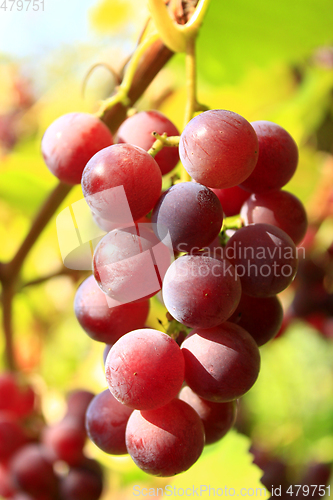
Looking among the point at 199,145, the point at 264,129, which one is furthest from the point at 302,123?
the point at 199,145

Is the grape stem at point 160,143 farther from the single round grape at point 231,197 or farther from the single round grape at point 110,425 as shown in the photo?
the single round grape at point 110,425

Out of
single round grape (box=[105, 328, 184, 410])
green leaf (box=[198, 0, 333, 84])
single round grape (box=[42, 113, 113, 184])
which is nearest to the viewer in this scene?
single round grape (box=[105, 328, 184, 410])

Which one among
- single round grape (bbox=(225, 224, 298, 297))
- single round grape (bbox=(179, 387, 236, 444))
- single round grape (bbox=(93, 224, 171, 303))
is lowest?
single round grape (bbox=(179, 387, 236, 444))

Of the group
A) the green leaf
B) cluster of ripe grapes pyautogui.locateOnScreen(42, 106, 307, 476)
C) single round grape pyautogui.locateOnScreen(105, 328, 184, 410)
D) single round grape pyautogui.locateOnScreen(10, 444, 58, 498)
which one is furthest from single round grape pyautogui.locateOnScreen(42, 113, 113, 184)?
single round grape pyautogui.locateOnScreen(10, 444, 58, 498)

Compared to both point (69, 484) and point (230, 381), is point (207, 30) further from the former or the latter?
point (69, 484)

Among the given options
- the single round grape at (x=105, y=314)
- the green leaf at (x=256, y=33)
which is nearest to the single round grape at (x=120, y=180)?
the single round grape at (x=105, y=314)

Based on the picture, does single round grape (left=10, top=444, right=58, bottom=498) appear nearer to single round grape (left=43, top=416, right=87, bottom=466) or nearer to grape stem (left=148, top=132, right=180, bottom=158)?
single round grape (left=43, top=416, right=87, bottom=466)
